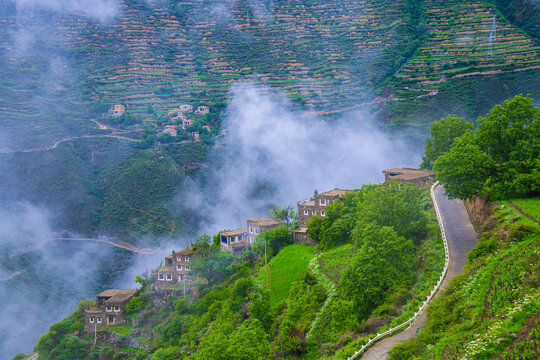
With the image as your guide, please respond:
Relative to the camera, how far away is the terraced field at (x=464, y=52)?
278ft

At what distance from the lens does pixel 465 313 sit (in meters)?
13.0

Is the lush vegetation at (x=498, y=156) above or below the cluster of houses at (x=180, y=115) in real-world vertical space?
Answer: below

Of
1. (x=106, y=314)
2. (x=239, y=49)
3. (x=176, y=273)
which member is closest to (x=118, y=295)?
(x=106, y=314)

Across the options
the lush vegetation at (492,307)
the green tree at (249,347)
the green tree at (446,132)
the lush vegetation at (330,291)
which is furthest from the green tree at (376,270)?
the green tree at (446,132)

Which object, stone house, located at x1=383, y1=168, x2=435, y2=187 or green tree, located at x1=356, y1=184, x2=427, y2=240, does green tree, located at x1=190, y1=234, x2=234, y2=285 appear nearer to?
stone house, located at x1=383, y1=168, x2=435, y2=187

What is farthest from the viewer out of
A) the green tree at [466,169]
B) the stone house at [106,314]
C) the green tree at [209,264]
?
the stone house at [106,314]

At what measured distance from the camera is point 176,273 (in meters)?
48.5

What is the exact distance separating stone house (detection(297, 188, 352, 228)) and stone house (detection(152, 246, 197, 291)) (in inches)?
540

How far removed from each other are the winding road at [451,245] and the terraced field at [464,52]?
66923 millimetres

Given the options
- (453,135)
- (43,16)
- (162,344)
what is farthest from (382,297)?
(43,16)

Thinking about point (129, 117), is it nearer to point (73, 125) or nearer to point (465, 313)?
point (73, 125)

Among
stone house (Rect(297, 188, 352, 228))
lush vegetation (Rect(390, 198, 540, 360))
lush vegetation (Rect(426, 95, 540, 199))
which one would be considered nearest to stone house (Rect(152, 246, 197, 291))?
stone house (Rect(297, 188, 352, 228))

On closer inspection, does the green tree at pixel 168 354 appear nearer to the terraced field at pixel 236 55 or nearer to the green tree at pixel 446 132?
the green tree at pixel 446 132

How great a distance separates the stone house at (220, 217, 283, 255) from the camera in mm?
47906
